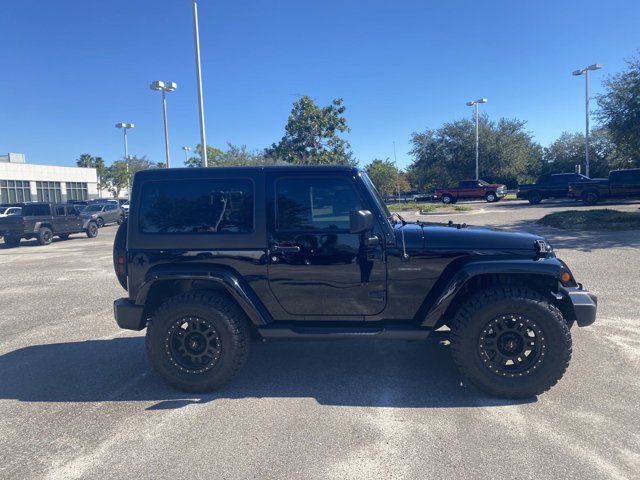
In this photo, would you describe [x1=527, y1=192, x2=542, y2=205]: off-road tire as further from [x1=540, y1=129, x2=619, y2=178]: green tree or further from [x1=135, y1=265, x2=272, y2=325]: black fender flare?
[x1=135, y1=265, x2=272, y2=325]: black fender flare

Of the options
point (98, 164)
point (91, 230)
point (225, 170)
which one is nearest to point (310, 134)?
point (91, 230)

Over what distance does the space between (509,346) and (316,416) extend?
5.72 ft

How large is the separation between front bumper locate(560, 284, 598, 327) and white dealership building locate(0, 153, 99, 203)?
49.5 meters

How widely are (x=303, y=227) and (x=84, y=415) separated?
7.83ft

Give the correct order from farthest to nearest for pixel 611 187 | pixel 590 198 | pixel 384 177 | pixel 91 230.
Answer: pixel 384 177
pixel 590 198
pixel 611 187
pixel 91 230

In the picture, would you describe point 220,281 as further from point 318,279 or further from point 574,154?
point 574,154

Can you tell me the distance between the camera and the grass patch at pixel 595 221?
557 inches

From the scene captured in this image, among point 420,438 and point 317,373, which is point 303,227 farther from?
point 420,438

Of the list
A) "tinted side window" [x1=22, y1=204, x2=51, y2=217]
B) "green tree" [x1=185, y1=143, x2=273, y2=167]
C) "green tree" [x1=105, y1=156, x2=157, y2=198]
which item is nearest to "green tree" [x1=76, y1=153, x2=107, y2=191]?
"green tree" [x1=105, y1=156, x2=157, y2=198]

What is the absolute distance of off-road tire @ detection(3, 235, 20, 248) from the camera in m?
17.4

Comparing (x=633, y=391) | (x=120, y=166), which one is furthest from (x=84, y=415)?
(x=120, y=166)

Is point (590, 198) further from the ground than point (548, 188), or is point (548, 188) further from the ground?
point (548, 188)

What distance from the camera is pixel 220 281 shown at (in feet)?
12.8

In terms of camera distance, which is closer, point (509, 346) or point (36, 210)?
point (509, 346)
